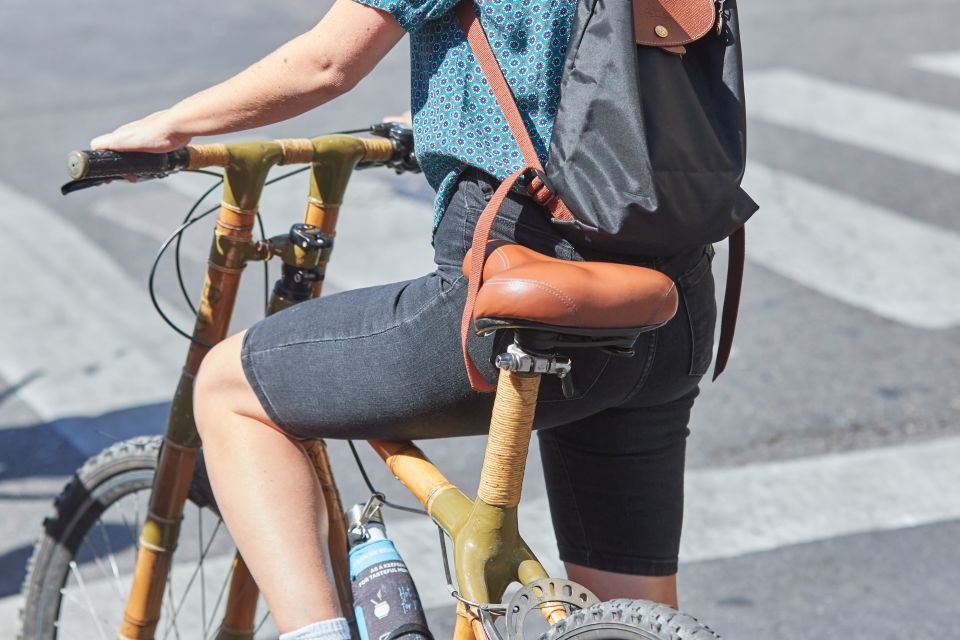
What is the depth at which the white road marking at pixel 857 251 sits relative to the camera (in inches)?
221

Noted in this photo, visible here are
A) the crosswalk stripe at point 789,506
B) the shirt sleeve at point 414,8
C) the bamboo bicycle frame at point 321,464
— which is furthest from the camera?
the crosswalk stripe at point 789,506

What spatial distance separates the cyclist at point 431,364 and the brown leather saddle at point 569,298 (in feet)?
0.35

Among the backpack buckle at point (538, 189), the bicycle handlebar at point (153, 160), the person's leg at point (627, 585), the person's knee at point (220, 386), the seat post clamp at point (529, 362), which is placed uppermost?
the bicycle handlebar at point (153, 160)

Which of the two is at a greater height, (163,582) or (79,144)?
(79,144)

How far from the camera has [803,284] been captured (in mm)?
5781

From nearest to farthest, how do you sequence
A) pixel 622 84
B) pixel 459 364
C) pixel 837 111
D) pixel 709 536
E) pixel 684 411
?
pixel 622 84 → pixel 459 364 → pixel 684 411 → pixel 709 536 → pixel 837 111

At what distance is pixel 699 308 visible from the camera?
7.00 feet

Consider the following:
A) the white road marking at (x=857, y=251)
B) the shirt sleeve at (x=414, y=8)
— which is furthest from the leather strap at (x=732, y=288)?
the white road marking at (x=857, y=251)

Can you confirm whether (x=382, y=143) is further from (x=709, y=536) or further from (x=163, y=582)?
(x=709, y=536)

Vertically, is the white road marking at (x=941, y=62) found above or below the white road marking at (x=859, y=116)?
below

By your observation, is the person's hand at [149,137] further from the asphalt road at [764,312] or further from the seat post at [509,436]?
the asphalt road at [764,312]

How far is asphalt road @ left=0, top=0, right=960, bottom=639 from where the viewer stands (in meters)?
3.83

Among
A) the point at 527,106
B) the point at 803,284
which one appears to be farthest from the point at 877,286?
the point at 527,106

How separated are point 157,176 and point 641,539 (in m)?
1.10
